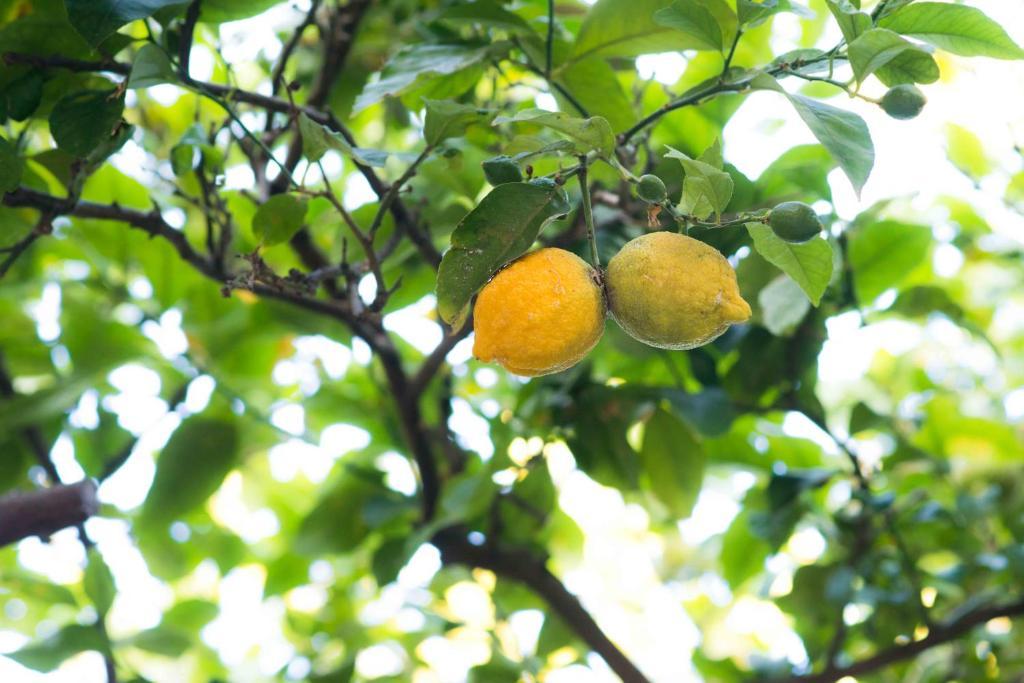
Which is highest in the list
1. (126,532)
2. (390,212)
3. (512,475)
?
(390,212)

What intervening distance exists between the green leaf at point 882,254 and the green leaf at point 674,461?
29 cm

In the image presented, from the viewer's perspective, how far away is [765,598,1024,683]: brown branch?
120 centimetres

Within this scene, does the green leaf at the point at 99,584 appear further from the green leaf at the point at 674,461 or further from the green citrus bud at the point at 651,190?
the green citrus bud at the point at 651,190

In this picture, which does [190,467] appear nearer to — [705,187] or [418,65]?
[418,65]

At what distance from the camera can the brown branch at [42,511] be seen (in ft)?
2.89

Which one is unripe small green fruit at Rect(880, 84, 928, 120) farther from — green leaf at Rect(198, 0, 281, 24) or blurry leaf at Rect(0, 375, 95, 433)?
blurry leaf at Rect(0, 375, 95, 433)

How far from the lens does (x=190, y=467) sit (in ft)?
4.45

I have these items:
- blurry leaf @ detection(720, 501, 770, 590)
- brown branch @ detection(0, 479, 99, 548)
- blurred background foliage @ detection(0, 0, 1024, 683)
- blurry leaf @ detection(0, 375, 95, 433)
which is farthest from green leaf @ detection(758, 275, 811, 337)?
blurry leaf @ detection(0, 375, 95, 433)

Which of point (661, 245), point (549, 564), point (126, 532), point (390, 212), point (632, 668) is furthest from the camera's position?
point (549, 564)

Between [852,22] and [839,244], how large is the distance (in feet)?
1.59

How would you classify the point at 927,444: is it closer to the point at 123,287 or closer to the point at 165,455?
the point at 165,455

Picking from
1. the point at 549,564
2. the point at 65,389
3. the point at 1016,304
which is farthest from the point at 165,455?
the point at 1016,304

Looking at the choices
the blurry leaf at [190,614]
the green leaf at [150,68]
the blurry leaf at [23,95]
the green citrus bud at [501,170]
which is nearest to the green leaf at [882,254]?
the green citrus bud at [501,170]

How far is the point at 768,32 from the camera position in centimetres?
128
